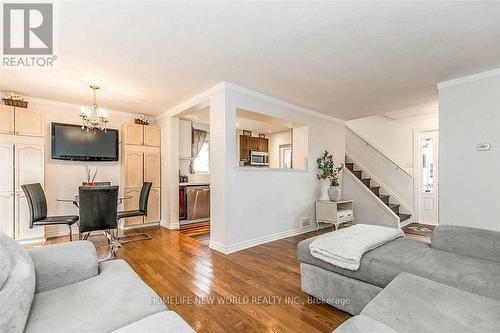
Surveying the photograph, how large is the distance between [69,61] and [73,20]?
3.09 ft

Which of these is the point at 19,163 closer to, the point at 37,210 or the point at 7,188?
the point at 7,188

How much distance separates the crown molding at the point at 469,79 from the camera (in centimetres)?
296

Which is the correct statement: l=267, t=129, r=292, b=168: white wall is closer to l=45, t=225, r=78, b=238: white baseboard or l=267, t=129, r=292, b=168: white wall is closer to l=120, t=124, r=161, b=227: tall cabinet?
l=120, t=124, r=161, b=227: tall cabinet

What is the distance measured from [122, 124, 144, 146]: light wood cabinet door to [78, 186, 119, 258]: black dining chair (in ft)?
5.89

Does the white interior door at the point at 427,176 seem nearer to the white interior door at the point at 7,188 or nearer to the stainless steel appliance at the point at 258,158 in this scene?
the stainless steel appliance at the point at 258,158

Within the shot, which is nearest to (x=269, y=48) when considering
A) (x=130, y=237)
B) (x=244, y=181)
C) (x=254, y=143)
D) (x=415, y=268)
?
Answer: (x=244, y=181)

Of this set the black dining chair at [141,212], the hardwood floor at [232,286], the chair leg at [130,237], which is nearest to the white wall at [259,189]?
the hardwood floor at [232,286]

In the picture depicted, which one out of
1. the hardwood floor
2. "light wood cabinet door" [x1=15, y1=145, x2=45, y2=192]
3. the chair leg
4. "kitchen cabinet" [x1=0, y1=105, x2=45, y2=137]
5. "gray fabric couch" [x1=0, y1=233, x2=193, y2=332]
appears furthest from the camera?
the chair leg

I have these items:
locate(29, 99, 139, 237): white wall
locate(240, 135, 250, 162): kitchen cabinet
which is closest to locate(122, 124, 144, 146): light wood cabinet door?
locate(29, 99, 139, 237): white wall

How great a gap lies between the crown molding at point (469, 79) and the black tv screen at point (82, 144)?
5.66 metres

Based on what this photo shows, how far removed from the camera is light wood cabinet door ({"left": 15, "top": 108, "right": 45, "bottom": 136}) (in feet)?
12.2

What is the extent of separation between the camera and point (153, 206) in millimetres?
5086

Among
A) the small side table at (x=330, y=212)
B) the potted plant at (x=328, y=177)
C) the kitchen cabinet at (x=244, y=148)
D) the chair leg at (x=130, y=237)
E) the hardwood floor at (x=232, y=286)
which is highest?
the kitchen cabinet at (x=244, y=148)

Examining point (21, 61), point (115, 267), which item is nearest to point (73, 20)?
point (21, 61)
